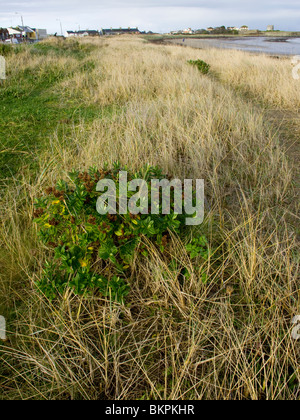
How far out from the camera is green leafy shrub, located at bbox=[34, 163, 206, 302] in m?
1.73

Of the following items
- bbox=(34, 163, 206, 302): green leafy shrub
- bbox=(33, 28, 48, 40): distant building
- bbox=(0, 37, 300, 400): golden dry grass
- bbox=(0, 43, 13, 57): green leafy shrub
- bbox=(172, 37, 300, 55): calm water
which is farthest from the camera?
bbox=(33, 28, 48, 40): distant building

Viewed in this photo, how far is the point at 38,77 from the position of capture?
29.6ft

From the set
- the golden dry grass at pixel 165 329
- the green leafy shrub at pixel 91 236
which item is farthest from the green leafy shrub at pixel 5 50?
the green leafy shrub at pixel 91 236

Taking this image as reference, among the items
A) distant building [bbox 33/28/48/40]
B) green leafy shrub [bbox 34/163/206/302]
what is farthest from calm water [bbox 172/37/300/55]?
distant building [bbox 33/28/48/40]

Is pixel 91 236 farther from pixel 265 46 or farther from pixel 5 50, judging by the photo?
pixel 265 46

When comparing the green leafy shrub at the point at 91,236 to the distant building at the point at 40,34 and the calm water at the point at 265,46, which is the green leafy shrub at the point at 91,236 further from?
the distant building at the point at 40,34

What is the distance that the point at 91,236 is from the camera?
1.83 meters

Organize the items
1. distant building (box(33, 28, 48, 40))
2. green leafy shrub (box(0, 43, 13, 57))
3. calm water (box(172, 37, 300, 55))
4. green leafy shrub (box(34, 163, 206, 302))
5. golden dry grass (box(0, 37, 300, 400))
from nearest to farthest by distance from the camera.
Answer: golden dry grass (box(0, 37, 300, 400)) < green leafy shrub (box(34, 163, 206, 302)) < green leafy shrub (box(0, 43, 13, 57)) < calm water (box(172, 37, 300, 55)) < distant building (box(33, 28, 48, 40))

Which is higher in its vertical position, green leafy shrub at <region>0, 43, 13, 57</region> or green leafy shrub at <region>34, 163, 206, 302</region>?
green leafy shrub at <region>0, 43, 13, 57</region>

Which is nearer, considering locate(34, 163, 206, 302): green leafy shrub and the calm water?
locate(34, 163, 206, 302): green leafy shrub

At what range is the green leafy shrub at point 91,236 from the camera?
1730mm

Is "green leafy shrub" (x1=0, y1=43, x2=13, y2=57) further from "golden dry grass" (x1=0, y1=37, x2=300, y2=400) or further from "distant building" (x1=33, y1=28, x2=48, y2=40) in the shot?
"distant building" (x1=33, y1=28, x2=48, y2=40)

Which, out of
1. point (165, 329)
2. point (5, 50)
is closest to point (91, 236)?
point (165, 329)

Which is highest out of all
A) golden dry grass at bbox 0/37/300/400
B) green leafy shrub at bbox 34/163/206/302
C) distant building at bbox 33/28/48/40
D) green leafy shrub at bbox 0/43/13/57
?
distant building at bbox 33/28/48/40
